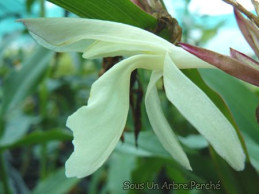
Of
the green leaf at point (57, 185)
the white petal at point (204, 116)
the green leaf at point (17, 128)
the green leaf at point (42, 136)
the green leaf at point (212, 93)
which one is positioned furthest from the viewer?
the green leaf at point (17, 128)

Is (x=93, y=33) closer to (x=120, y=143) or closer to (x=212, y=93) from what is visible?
(x=212, y=93)

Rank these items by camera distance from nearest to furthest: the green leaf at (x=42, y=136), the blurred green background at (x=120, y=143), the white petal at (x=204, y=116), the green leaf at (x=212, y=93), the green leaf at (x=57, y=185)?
the white petal at (x=204, y=116)
the green leaf at (x=212, y=93)
the blurred green background at (x=120, y=143)
the green leaf at (x=42, y=136)
the green leaf at (x=57, y=185)

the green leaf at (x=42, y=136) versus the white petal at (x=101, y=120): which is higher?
the white petal at (x=101, y=120)

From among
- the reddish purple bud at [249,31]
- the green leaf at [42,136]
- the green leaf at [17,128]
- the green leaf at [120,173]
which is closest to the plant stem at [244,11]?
the reddish purple bud at [249,31]

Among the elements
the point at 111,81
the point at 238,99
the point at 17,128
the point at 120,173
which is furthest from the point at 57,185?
the point at 111,81

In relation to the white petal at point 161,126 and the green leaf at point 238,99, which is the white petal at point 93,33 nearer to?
the white petal at point 161,126

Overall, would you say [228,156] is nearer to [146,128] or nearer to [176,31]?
[176,31]

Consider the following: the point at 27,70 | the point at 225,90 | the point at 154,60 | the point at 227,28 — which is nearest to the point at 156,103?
the point at 154,60
